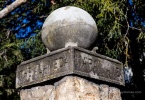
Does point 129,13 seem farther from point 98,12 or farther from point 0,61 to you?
point 0,61

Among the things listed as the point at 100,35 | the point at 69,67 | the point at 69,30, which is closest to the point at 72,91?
the point at 69,67

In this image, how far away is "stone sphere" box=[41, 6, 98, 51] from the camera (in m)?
3.11

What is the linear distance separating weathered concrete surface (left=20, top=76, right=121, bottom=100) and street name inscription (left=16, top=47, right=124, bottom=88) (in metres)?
0.08

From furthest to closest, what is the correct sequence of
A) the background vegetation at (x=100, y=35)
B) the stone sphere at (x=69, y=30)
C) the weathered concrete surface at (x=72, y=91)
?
the background vegetation at (x=100, y=35)
the stone sphere at (x=69, y=30)
the weathered concrete surface at (x=72, y=91)

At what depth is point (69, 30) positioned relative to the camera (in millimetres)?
3111

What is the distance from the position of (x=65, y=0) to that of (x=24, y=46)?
1.75 m

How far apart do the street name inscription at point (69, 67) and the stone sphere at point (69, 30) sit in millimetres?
Result: 166

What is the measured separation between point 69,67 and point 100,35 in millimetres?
4136

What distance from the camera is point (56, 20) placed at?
10.5 feet

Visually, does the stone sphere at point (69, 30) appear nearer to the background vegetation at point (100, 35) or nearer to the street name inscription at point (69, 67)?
the street name inscription at point (69, 67)

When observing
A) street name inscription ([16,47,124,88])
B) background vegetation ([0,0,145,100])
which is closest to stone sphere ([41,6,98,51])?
street name inscription ([16,47,124,88])

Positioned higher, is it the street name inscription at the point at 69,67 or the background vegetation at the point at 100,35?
the background vegetation at the point at 100,35

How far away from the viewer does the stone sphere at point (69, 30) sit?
10.2 feet

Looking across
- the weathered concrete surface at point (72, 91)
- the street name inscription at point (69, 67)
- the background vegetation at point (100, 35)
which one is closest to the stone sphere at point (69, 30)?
the street name inscription at point (69, 67)
